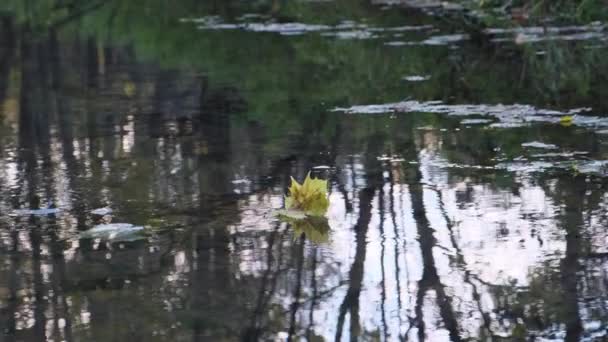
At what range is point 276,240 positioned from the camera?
5.69m

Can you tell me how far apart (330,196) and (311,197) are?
41cm

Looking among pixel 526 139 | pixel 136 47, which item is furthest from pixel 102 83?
pixel 526 139

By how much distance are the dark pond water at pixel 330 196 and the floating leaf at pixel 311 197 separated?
0.14 meters

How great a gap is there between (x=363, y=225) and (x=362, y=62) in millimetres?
6771

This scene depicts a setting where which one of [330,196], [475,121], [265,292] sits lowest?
[265,292]

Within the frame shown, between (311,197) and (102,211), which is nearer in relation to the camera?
(311,197)

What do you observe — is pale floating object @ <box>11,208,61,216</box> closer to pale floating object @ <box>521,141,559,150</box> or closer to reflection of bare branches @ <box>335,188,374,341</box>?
reflection of bare branches @ <box>335,188,374,341</box>

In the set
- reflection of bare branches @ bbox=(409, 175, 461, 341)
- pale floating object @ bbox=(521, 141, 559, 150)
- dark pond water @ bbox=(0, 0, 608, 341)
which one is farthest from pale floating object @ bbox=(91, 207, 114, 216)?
pale floating object @ bbox=(521, 141, 559, 150)

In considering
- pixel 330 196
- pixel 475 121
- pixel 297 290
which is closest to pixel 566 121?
pixel 475 121

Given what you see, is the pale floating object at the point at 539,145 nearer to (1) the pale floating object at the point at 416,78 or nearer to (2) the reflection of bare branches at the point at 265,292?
(2) the reflection of bare branches at the point at 265,292

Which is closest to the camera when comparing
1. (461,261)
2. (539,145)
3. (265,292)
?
(265,292)

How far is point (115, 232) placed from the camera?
5844 mm

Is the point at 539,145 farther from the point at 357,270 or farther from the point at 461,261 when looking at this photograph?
the point at 357,270

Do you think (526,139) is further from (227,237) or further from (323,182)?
(227,237)
